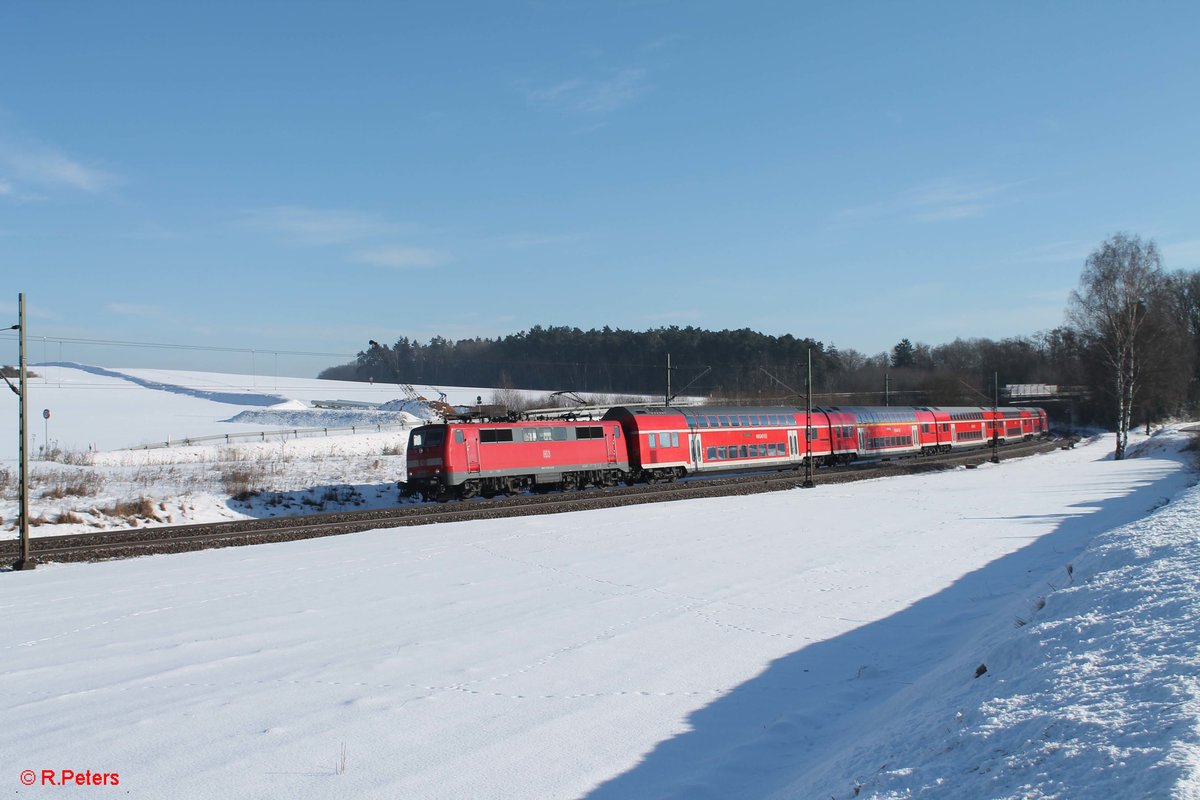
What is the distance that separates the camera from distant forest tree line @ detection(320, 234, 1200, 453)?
52.5 meters

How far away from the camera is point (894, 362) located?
437ft

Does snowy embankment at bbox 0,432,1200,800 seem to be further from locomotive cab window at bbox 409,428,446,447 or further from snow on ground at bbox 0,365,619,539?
locomotive cab window at bbox 409,428,446,447

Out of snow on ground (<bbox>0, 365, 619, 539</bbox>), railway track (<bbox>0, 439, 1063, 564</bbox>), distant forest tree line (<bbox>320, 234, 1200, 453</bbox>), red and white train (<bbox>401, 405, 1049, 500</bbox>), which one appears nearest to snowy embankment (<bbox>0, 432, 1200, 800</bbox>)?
railway track (<bbox>0, 439, 1063, 564</bbox>)

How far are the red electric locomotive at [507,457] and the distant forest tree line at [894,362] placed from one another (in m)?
20.7

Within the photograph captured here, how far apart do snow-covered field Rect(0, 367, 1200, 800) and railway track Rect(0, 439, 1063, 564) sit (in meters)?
1.80

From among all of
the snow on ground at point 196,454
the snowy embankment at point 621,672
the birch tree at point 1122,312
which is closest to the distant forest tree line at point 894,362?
the birch tree at point 1122,312

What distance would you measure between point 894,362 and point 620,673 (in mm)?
133294

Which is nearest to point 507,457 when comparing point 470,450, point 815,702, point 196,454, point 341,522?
point 470,450

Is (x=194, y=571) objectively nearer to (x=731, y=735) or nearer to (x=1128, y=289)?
(x=731, y=735)

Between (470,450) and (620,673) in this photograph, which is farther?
(470,450)

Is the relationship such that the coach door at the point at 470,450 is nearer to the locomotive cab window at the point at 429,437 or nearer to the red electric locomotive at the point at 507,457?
the red electric locomotive at the point at 507,457

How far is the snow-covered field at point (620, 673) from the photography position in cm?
515

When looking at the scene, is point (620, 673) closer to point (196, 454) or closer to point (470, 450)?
point (470, 450)

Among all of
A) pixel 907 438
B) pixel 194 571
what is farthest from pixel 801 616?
pixel 907 438
